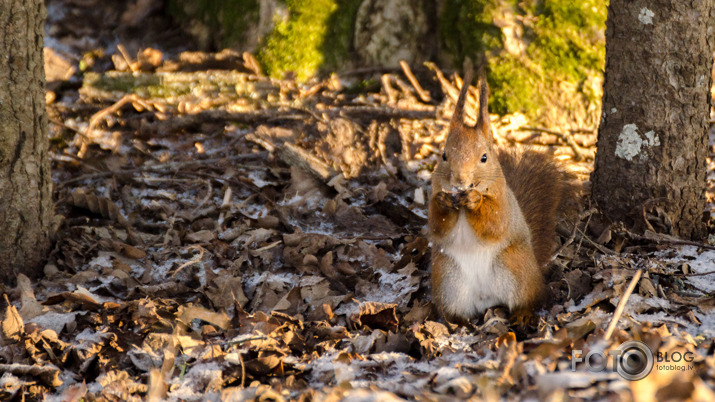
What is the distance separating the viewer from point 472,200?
2426 millimetres

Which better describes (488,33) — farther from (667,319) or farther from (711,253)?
(667,319)

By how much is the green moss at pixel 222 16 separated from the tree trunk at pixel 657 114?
264 cm

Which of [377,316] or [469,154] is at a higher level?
[469,154]

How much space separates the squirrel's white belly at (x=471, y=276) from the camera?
97.8 inches

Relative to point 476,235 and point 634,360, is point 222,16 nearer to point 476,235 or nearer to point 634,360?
point 476,235

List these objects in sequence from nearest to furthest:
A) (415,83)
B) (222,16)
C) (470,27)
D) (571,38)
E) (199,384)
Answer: (199,384) → (571,38) → (470,27) → (415,83) → (222,16)

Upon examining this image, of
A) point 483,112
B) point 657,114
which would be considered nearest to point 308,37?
point 483,112

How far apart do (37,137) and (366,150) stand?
5.82ft

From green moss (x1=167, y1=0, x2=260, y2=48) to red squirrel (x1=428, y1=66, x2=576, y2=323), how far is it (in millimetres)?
2627

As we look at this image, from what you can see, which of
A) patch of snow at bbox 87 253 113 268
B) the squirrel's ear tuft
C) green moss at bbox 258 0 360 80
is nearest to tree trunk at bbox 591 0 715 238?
the squirrel's ear tuft

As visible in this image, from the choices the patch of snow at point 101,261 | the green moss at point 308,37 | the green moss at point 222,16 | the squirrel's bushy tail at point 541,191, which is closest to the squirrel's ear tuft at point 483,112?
the squirrel's bushy tail at point 541,191

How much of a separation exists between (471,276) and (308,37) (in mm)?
2565

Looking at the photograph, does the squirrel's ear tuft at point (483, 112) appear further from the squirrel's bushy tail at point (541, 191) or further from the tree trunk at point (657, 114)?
the tree trunk at point (657, 114)

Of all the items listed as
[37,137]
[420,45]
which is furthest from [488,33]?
[37,137]
